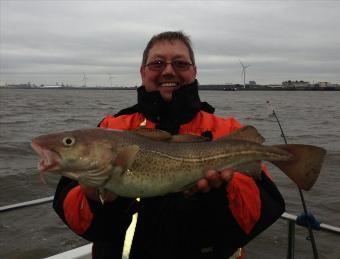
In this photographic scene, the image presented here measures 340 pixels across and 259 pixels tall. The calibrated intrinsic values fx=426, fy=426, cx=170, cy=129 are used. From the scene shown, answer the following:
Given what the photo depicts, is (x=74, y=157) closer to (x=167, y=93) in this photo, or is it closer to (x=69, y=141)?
(x=69, y=141)

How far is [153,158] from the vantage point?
3.07 meters

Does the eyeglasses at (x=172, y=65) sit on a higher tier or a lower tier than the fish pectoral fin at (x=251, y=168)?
higher

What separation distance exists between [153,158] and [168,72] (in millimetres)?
1328

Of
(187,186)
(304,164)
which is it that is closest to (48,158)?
(187,186)

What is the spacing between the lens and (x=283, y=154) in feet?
11.3

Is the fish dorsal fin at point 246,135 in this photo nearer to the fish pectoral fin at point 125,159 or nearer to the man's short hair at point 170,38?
the fish pectoral fin at point 125,159

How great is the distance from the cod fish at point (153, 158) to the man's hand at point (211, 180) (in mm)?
46

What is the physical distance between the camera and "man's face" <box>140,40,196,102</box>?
13.8 ft

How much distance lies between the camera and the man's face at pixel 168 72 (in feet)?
13.8

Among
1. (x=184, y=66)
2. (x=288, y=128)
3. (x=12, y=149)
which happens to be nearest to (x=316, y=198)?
(x=184, y=66)

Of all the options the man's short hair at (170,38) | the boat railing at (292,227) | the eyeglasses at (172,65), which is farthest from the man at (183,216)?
the boat railing at (292,227)

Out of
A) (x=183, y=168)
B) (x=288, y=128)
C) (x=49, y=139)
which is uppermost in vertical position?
(x=49, y=139)

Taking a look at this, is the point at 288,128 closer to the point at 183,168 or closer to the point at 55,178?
the point at 55,178

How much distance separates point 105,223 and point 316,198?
992 centimetres
